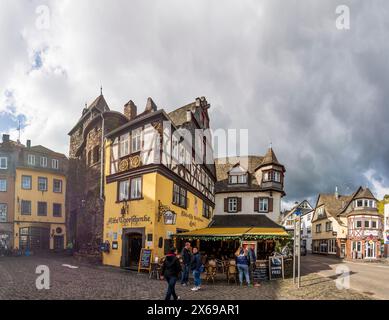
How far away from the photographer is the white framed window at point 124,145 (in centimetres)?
1975

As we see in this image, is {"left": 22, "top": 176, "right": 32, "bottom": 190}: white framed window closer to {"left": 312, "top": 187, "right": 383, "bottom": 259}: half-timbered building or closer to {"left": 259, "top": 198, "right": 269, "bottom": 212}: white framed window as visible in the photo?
{"left": 259, "top": 198, "right": 269, "bottom": 212}: white framed window

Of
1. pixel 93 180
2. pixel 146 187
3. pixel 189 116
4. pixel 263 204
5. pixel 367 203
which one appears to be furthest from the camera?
pixel 367 203

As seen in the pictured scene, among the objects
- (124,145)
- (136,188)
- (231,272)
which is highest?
(124,145)

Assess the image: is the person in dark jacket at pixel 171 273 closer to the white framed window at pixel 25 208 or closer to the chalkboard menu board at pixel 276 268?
the chalkboard menu board at pixel 276 268

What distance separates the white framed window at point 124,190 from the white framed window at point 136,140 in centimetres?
195

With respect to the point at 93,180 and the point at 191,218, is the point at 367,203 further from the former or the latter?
the point at 93,180

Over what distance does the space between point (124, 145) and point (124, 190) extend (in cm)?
278

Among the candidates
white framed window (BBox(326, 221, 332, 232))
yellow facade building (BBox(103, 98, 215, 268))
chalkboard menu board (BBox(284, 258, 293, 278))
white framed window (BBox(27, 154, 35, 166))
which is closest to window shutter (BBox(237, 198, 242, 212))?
yellow facade building (BBox(103, 98, 215, 268))

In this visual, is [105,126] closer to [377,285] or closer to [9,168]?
[9,168]

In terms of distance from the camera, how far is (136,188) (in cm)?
1853

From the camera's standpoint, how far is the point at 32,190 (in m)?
32.9

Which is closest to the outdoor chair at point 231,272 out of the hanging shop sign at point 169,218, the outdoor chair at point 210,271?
the outdoor chair at point 210,271

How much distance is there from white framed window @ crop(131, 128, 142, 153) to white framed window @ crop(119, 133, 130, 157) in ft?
1.48

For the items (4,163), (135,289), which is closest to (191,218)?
(135,289)
